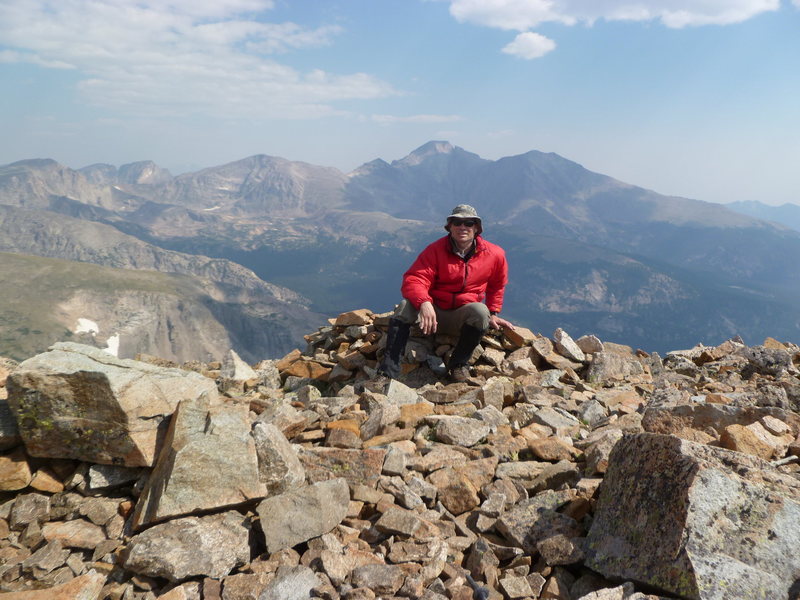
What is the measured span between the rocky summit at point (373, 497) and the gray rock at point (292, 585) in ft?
0.06

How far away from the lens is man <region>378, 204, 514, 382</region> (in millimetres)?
10266

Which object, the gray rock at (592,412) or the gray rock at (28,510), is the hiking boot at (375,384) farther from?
the gray rock at (28,510)

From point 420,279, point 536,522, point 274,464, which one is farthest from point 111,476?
point 420,279

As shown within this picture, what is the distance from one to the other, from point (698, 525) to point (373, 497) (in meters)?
3.28

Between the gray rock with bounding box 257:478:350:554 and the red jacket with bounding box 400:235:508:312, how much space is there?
17.9 ft

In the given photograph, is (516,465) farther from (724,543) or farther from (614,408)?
(614,408)

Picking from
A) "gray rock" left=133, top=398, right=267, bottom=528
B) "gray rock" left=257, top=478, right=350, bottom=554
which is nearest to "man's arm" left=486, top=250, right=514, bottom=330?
"gray rock" left=257, top=478, right=350, bottom=554

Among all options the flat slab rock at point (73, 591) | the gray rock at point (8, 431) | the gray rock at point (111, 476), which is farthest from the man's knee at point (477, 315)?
the gray rock at point (8, 431)

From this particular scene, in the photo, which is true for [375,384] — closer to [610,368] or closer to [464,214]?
[464,214]

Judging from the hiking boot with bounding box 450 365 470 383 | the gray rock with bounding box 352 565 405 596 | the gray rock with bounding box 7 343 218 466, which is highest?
the gray rock with bounding box 7 343 218 466

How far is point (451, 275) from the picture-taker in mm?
10695

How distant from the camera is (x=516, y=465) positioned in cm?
647

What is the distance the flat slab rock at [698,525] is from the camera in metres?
3.79

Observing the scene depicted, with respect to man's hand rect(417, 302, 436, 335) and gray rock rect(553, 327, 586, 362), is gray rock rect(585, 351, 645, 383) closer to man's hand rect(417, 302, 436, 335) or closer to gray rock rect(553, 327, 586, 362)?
gray rock rect(553, 327, 586, 362)
